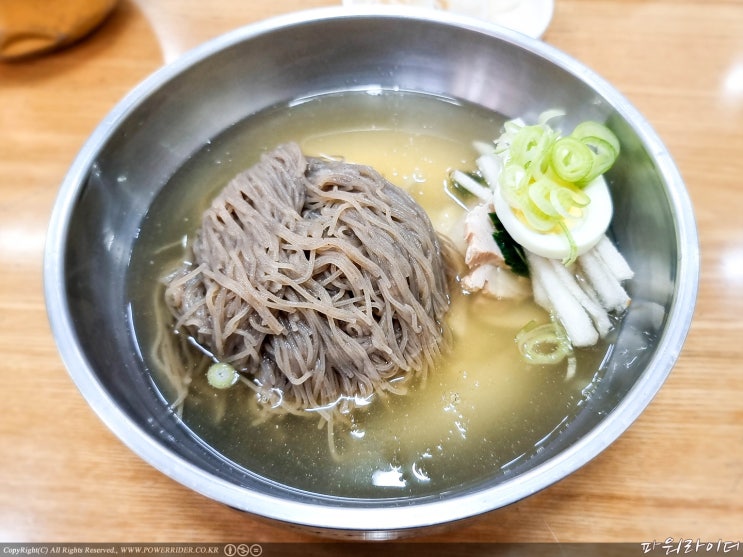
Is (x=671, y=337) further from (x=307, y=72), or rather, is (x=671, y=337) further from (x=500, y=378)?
(x=307, y=72)

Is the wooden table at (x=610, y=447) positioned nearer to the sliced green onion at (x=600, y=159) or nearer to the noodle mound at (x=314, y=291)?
the noodle mound at (x=314, y=291)

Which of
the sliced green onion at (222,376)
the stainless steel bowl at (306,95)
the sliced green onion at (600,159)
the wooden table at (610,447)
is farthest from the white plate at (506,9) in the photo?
the sliced green onion at (222,376)

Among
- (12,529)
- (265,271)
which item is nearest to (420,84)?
(265,271)

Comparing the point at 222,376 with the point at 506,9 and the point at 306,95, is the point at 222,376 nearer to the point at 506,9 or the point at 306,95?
the point at 306,95

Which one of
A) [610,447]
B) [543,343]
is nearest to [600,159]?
[543,343]

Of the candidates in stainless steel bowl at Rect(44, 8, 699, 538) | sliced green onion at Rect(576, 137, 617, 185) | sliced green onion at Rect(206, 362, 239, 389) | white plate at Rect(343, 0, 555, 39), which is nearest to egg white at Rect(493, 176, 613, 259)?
sliced green onion at Rect(576, 137, 617, 185)
